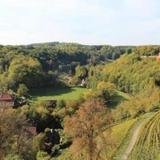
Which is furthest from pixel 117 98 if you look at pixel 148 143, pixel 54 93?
pixel 148 143

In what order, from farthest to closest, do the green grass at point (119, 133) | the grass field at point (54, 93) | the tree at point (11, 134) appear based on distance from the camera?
the grass field at point (54, 93) < the green grass at point (119, 133) < the tree at point (11, 134)

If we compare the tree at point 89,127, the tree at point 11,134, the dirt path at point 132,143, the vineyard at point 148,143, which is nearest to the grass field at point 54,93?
the vineyard at point 148,143

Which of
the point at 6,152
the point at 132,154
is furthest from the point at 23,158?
the point at 132,154

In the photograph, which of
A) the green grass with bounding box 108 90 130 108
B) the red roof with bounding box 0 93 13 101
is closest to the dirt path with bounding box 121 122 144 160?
the green grass with bounding box 108 90 130 108

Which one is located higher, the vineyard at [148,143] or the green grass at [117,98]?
the vineyard at [148,143]

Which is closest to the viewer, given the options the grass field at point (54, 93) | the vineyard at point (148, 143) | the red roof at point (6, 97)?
the vineyard at point (148, 143)

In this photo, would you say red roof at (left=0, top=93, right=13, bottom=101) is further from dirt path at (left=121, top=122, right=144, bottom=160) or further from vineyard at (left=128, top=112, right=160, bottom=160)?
dirt path at (left=121, top=122, right=144, bottom=160)

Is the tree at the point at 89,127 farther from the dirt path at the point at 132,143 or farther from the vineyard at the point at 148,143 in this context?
the dirt path at the point at 132,143

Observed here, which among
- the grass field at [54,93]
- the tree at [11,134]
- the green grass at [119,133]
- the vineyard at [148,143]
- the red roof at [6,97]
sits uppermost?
the tree at [11,134]

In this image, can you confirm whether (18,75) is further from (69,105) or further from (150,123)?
(150,123)

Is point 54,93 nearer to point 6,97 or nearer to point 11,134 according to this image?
point 6,97
